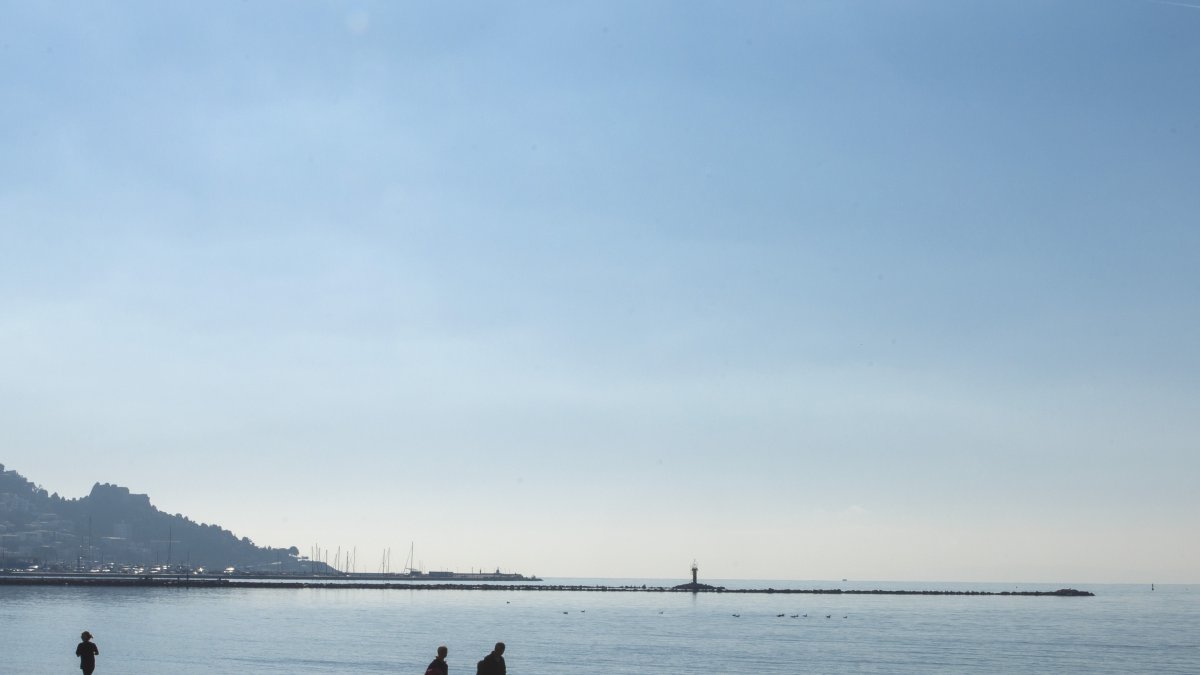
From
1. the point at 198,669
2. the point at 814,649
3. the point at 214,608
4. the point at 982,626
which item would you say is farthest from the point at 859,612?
the point at 198,669

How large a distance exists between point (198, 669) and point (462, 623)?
232ft

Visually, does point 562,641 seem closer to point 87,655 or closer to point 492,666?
point 87,655

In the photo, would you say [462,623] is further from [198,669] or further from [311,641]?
[198,669]

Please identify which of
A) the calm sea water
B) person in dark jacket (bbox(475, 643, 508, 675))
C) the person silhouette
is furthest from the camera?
the calm sea water

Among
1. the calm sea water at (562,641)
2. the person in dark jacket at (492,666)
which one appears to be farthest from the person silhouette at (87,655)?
the calm sea water at (562,641)

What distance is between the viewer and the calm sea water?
70.9 m

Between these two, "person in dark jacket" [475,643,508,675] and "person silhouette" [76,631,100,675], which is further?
"person silhouette" [76,631,100,675]

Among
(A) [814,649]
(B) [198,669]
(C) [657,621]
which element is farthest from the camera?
(C) [657,621]

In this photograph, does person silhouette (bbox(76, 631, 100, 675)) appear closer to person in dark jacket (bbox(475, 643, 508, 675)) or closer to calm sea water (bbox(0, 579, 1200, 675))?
person in dark jacket (bbox(475, 643, 508, 675))

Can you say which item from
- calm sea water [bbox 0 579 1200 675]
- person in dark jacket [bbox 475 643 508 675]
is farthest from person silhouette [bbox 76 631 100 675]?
calm sea water [bbox 0 579 1200 675]

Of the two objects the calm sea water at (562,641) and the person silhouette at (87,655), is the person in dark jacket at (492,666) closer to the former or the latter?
the person silhouette at (87,655)

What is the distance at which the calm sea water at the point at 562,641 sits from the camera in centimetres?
7088

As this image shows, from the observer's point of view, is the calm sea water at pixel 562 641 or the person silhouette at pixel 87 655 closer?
the person silhouette at pixel 87 655

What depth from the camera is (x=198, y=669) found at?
6116cm
